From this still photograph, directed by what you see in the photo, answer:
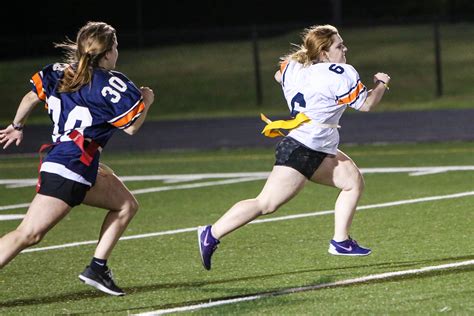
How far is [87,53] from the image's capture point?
7.32 m

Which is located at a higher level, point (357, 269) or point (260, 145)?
point (357, 269)

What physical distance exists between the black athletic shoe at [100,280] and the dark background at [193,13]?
119ft

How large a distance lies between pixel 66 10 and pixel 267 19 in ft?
24.1

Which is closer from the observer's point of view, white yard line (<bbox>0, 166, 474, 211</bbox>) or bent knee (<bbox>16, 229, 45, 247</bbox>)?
bent knee (<bbox>16, 229, 45, 247</bbox>)

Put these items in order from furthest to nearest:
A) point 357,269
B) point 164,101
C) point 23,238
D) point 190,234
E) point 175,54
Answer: point 175,54 < point 164,101 < point 190,234 < point 357,269 < point 23,238

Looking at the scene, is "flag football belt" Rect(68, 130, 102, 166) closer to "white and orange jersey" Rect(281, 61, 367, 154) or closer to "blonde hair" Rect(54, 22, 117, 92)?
"blonde hair" Rect(54, 22, 117, 92)

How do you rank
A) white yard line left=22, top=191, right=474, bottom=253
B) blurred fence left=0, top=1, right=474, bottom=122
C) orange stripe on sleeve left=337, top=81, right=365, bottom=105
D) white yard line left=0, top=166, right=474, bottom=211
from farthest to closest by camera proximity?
blurred fence left=0, top=1, right=474, bottom=122
white yard line left=0, top=166, right=474, bottom=211
white yard line left=22, top=191, right=474, bottom=253
orange stripe on sleeve left=337, top=81, right=365, bottom=105

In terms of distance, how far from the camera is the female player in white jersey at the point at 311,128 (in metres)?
8.16

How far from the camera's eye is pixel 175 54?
39.1 m

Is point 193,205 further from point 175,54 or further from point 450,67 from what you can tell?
point 175,54

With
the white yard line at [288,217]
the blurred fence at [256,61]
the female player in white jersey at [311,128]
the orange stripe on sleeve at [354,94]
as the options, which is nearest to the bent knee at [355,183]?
the female player in white jersey at [311,128]

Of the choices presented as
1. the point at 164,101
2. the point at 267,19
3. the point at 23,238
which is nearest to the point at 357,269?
the point at 23,238

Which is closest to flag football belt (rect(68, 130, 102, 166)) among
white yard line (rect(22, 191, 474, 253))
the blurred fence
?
white yard line (rect(22, 191, 474, 253))

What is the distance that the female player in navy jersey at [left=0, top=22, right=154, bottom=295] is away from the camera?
7199mm
